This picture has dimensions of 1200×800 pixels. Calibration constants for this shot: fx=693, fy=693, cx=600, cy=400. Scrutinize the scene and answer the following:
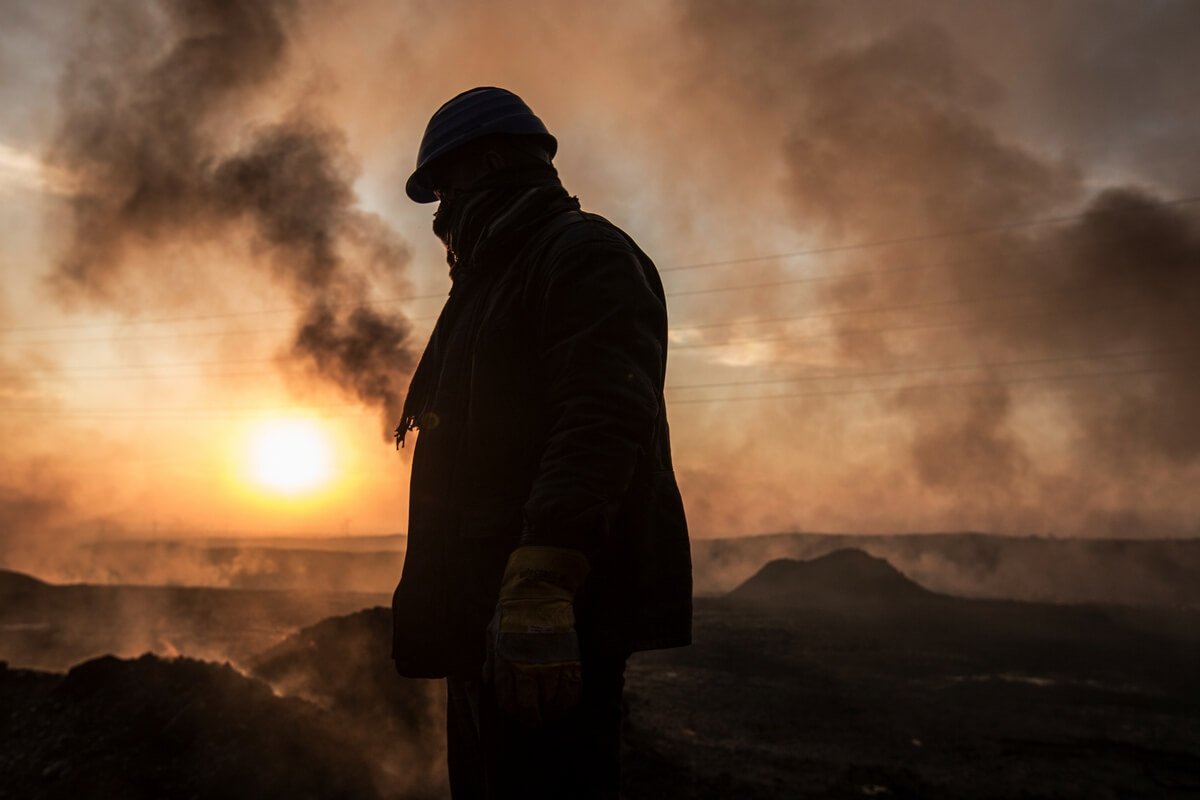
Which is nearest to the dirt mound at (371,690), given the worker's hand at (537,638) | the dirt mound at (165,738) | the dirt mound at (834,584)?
the dirt mound at (165,738)

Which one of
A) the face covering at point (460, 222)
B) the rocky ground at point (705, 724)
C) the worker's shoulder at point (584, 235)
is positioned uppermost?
the face covering at point (460, 222)

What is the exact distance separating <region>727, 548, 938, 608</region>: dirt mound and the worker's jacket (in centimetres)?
6142

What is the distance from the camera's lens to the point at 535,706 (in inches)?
48.8

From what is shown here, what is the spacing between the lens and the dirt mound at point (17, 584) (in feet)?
239

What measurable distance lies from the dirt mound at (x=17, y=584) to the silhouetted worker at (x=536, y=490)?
303ft

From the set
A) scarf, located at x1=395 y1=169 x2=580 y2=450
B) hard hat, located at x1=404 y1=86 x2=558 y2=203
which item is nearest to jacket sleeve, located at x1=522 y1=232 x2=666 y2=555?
scarf, located at x1=395 y1=169 x2=580 y2=450

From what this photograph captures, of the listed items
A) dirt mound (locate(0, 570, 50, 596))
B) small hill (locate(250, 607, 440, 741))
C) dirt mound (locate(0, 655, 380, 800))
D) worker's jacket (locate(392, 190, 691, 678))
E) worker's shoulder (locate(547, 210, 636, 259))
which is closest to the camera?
worker's jacket (locate(392, 190, 691, 678))

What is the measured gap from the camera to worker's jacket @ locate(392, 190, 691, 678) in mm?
1463

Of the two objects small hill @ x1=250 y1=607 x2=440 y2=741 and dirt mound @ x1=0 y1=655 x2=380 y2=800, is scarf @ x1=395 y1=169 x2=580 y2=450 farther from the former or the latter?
small hill @ x1=250 y1=607 x2=440 y2=741

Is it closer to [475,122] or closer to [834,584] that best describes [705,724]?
[475,122]

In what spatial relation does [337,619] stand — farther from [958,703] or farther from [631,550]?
[958,703]

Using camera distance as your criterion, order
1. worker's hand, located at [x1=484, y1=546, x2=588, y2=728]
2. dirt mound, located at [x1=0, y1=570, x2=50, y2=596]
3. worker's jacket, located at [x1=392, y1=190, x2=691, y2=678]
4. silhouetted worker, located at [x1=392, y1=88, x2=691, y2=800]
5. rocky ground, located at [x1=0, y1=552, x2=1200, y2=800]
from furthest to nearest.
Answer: dirt mound, located at [x1=0, y1=570, x2=50, y2=596] → rocky ground, located at [x1=0, y1=552, x2=1200, y2=800] → worker's jacket, located at [x1=392, y1=190, x2=691, y2=678] → silhouetted worker, located at [x1=392, y1=88, x2=691, y2=800] → worker's hand, located at [x1=484, y1=546, x2=588, y2=728]

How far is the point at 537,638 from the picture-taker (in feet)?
4.18

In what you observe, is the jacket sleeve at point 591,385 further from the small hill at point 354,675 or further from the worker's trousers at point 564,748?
the small hill at point 354,675
